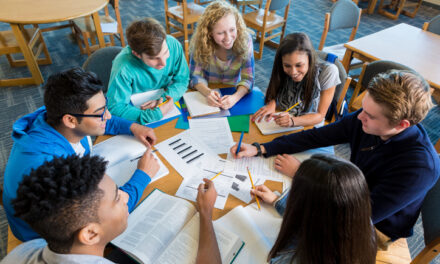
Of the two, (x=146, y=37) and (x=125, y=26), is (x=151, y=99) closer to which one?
(x=146, y=37)

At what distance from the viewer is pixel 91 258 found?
760mm

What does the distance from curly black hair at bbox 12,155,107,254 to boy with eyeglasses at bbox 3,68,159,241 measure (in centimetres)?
26

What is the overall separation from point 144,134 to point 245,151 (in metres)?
0.51

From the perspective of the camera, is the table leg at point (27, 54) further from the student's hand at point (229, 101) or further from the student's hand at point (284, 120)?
the student's hand at point (284, 120)

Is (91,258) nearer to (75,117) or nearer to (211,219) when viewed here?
(211,219)

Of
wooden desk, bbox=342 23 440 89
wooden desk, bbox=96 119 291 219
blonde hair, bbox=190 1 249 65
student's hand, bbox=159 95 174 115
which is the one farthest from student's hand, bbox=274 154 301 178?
wooden desk, bbox=342 23 440 89

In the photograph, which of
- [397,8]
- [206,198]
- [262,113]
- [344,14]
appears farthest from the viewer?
[397,8]

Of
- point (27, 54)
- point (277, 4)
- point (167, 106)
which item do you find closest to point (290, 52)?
point (167, 106)

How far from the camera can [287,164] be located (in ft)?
3.91

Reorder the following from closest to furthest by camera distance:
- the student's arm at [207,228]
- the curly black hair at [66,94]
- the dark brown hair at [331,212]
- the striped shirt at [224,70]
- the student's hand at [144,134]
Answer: the dark brown hair at [331,212] → the student's arm at [207,228] → the curly black hair at [66,94] → the student's hand at [144,134] → the striped shirt at [224,70]

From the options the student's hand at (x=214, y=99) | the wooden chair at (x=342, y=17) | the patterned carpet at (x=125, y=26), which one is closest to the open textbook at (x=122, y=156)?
the student's hand at (x=214, y=99)

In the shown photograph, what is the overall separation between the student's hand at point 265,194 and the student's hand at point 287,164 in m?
0.15

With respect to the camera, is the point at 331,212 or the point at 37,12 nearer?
the point at 331,212

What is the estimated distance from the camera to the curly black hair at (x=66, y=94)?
107cm
